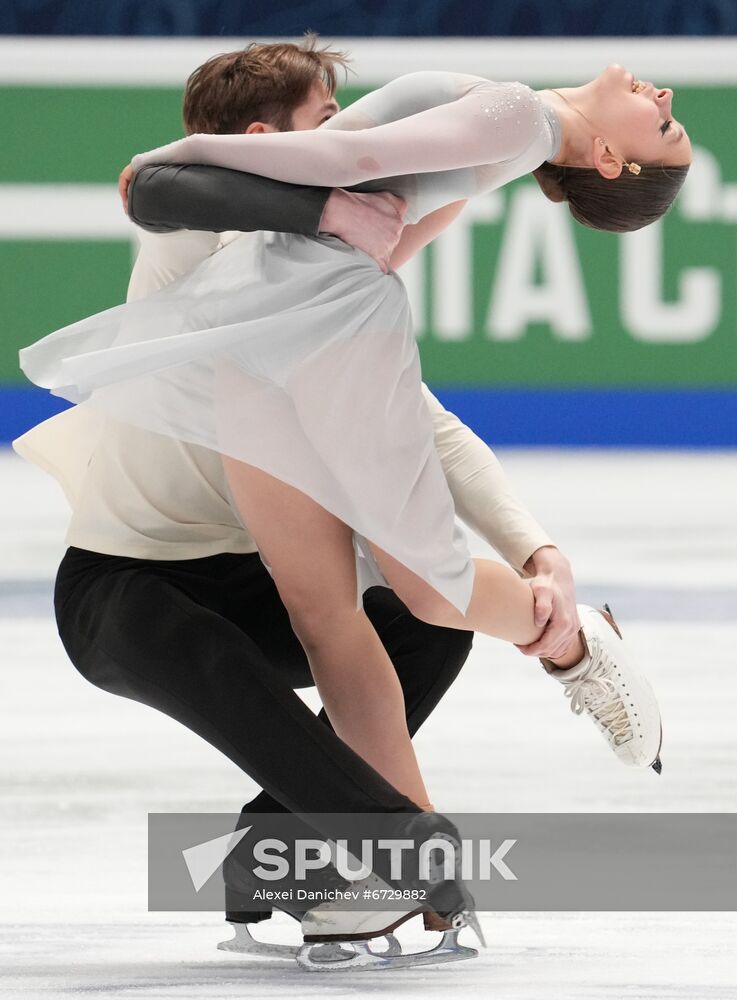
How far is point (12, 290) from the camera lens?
20.3 feet

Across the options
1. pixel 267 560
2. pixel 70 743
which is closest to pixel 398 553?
pixel 267 560

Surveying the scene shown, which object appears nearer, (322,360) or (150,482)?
(322,360)

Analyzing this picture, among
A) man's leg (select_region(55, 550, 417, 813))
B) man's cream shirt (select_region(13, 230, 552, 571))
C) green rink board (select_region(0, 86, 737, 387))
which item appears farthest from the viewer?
green rink board (select_region(0, 86, 737, 387))

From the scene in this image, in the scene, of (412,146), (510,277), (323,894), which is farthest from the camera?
(510,277)

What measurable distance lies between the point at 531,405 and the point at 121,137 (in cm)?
175

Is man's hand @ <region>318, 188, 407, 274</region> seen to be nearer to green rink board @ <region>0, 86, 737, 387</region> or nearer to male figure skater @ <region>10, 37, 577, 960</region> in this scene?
male figure skater @ <region>10, 37, 577, 960</region>

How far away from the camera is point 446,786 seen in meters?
2.46

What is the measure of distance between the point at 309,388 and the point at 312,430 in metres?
0.04

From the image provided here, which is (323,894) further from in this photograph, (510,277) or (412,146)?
(510,277)

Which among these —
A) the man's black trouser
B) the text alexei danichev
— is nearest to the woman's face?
the man's black trouser

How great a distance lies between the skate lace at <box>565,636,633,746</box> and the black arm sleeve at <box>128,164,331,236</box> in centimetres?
55

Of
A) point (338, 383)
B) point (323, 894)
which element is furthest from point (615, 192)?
point (323, 894)

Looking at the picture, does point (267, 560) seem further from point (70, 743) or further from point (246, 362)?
point (70, 743)

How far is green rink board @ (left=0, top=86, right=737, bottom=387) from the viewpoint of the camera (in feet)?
20.2
